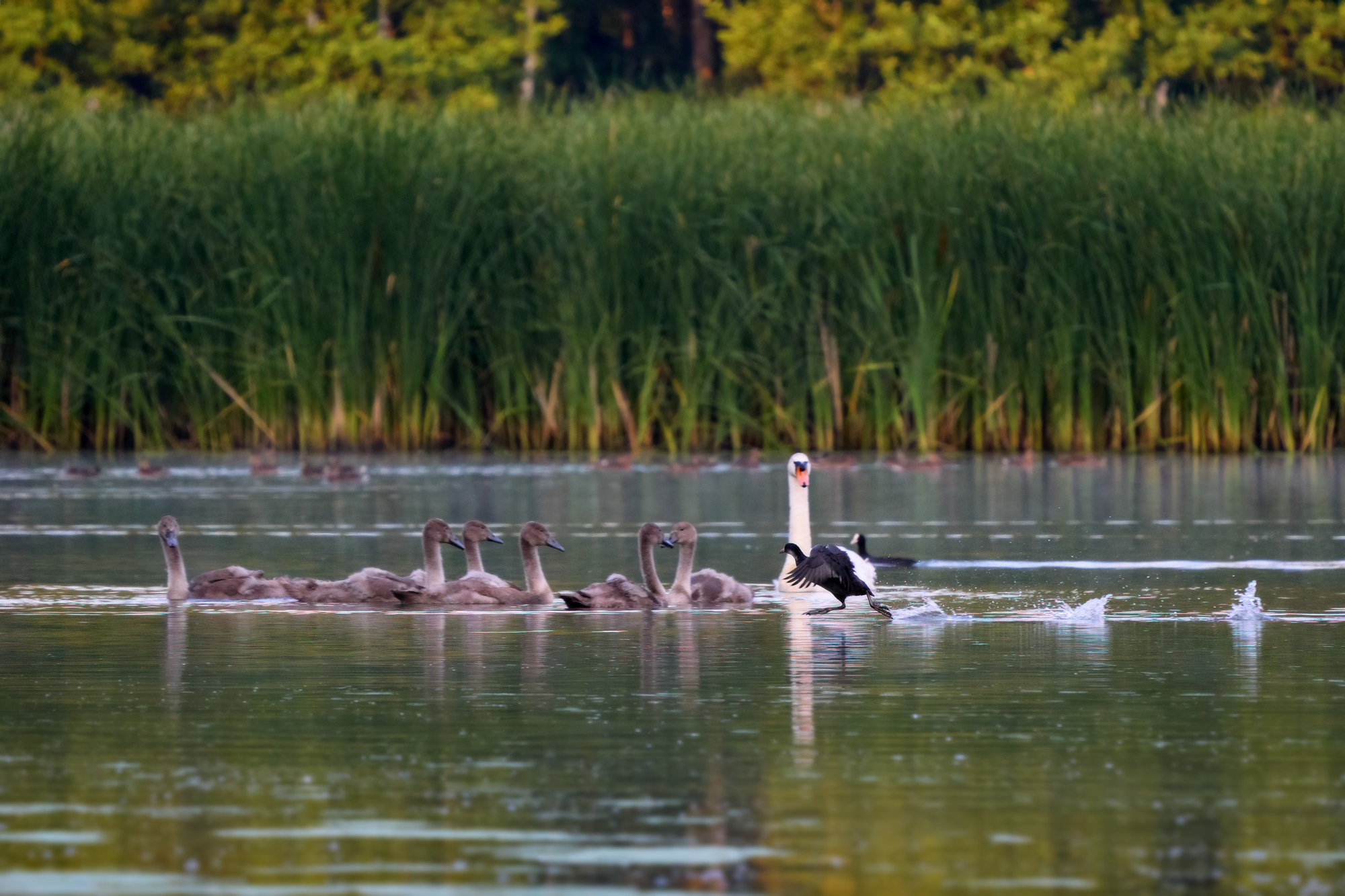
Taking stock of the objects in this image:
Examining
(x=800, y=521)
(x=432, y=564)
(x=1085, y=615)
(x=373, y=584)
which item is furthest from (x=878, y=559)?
(x=373, y=584)

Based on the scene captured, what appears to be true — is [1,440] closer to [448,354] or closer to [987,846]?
[448,354]

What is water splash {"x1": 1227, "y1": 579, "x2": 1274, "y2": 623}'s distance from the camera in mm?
8820

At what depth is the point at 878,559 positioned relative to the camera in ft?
34.0

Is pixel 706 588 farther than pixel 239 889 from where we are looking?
Yes

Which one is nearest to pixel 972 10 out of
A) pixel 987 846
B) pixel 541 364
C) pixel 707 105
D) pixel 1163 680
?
pixel 707 105

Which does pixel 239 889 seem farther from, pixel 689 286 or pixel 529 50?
pixel 529 50

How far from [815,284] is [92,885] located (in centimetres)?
1439

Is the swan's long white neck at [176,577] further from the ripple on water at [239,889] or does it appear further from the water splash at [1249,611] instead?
the ripple on water at [239,889]

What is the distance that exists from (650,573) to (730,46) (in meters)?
29.7

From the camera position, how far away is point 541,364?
1909 cm

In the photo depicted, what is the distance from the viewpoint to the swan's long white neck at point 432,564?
9.84 meters

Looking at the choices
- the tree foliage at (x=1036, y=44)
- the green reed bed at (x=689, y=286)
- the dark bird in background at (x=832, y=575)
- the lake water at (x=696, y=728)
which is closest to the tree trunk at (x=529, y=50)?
the tree foliage at (x=1036, y=44)

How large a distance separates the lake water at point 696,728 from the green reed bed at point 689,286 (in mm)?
5988

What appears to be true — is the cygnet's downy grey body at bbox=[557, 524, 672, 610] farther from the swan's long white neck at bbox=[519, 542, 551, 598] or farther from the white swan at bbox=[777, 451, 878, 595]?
the white swan at bbox=[777, 451, 878, 595]
